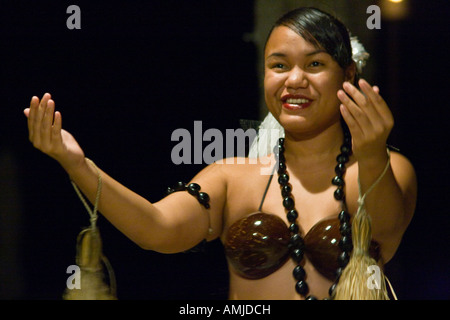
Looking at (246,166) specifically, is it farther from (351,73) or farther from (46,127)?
(46,127)

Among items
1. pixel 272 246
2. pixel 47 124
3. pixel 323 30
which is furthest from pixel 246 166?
pixel 47 124

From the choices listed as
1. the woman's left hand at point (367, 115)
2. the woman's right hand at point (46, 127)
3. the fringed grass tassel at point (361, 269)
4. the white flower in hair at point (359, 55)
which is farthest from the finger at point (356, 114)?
the woman's right hand at point (46, 127)

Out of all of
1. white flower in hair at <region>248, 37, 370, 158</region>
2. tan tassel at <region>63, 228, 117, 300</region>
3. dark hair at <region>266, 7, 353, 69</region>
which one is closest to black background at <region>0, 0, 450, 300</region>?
white flower in hair at <region>248, 37, 370, 158</region>

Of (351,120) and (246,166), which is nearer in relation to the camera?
(351,120)

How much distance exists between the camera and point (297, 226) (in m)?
1.40

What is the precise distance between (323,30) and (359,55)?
0.50ft

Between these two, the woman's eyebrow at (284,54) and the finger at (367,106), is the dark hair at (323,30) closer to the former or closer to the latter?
the woman's eyebrow at (284,54)

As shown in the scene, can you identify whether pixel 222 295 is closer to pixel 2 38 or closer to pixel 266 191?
pixel 266 191

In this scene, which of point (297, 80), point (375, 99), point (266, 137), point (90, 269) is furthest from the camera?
point (266, 137)

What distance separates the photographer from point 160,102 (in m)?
1.66

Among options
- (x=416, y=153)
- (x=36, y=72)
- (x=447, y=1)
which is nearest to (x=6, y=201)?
(x=36, y=72)

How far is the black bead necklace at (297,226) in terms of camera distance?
1.34 meters

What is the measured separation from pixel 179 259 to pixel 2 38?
70cm

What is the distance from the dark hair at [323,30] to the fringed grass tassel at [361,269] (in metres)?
0.33
